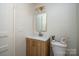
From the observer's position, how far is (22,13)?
114cm

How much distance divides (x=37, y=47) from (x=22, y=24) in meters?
0.29

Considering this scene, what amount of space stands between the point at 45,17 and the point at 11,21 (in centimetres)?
35

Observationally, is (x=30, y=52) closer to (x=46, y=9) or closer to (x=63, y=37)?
(x=63, y=37)

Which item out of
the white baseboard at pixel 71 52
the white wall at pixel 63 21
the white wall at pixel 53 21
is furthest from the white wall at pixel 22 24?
the white baseboard at pixel 71 52

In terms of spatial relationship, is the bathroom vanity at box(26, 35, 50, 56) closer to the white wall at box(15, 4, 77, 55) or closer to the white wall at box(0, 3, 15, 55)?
the white wall at box(15, 4, 77, 55)

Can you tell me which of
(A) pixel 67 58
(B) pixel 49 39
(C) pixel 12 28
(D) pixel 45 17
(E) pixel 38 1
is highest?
(E) pixel 38 1

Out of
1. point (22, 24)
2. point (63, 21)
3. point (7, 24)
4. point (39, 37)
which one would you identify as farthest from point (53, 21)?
point (7, 24)

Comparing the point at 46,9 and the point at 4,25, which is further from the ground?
the point at 46,9

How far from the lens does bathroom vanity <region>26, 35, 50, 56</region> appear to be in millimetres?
1138

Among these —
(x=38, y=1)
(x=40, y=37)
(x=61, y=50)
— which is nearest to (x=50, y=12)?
(x=38, y=1)

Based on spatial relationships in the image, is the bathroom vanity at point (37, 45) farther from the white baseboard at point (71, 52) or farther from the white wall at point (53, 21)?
the white baseboard at point (71, 52)

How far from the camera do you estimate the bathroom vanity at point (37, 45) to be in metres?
1.14

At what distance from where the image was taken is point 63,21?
1.14m

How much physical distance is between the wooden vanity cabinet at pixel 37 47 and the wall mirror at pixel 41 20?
0.33 ft
